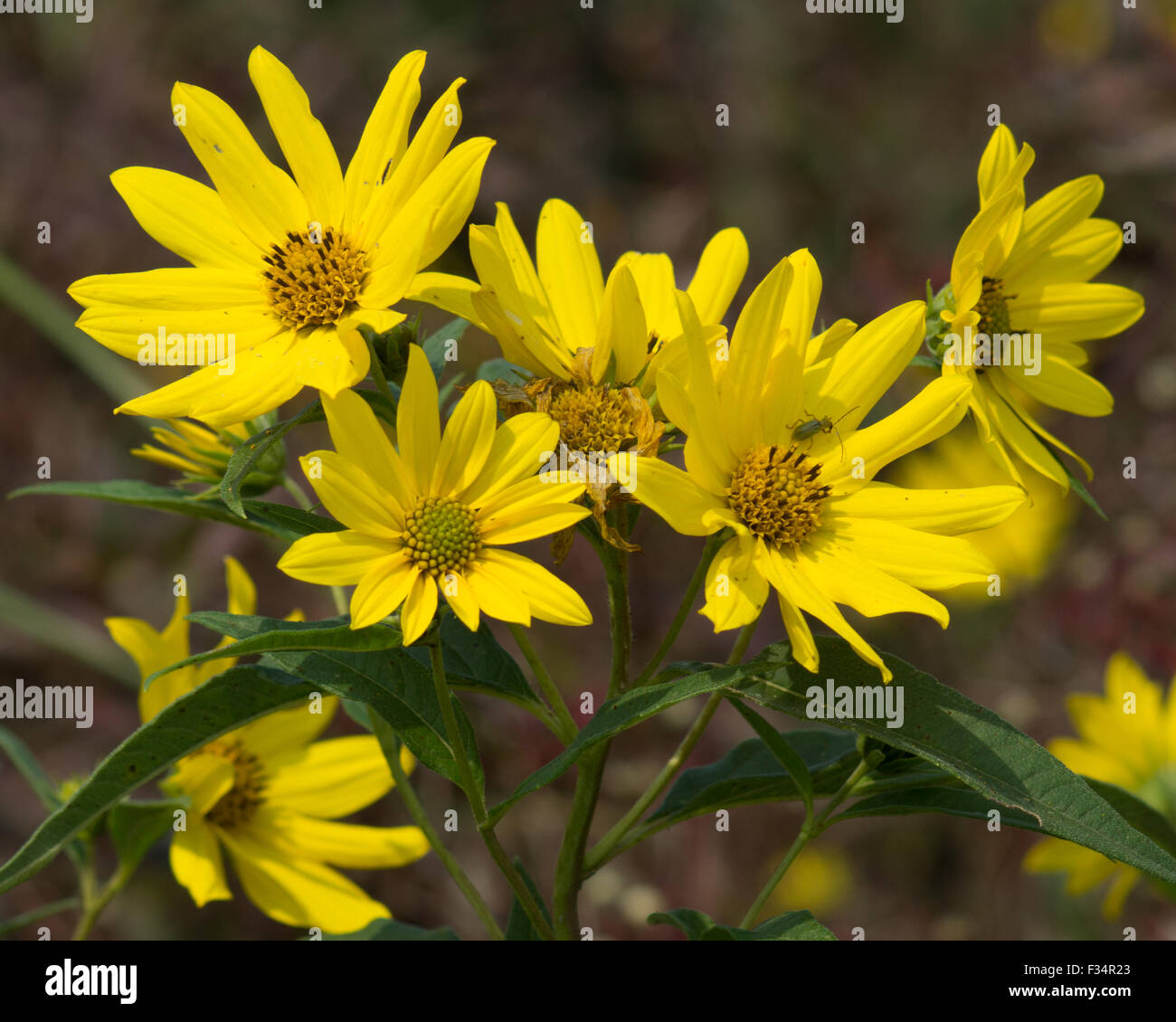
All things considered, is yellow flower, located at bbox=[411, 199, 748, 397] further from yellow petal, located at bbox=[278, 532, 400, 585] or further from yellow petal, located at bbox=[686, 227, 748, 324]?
yellow petal, located at bbox=[278, 532, 400, 585]

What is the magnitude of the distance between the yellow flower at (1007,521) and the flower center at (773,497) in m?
2.72

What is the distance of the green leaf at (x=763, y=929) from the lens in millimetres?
1240

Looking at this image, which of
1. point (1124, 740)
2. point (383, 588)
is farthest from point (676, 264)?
point (383, 588)

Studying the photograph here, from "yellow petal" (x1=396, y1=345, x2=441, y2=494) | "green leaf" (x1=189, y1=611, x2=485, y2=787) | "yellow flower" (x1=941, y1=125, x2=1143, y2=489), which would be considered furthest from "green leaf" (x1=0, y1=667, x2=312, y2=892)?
"yellow flower" (x1=941, y1=125, x2=1143, y2=489)

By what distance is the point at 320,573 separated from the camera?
1141mm

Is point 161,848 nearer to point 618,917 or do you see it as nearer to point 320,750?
point 320,750

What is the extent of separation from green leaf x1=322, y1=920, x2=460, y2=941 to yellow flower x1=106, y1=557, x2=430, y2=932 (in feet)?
0.29

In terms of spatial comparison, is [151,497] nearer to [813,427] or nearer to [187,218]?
[187,218]

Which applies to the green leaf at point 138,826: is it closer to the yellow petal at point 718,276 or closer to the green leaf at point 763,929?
the green leaf at point 763,929

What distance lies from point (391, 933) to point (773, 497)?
80cm

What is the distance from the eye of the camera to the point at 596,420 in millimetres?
1301
